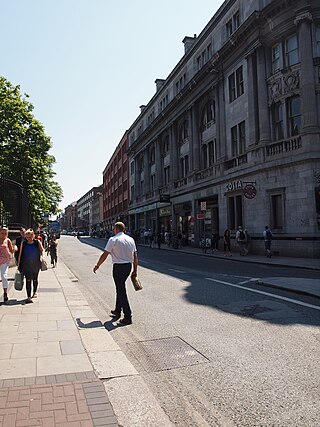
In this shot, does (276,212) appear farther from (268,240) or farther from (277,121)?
(277,121)

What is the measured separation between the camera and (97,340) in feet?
19.7

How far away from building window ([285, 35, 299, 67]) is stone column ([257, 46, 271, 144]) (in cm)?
177

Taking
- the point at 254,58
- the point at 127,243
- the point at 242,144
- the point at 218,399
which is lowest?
the point at 218,399

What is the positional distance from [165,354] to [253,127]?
2350 cm

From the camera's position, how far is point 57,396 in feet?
12.9

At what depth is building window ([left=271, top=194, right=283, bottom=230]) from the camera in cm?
2439

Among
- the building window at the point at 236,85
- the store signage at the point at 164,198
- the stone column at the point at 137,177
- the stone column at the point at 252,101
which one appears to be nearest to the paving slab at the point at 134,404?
the stone column at the point at 252,101

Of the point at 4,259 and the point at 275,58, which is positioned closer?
the point at 4,259

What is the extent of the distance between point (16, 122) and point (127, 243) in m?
27.1

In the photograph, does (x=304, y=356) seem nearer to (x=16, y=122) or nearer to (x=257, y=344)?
(x=257, y=344)

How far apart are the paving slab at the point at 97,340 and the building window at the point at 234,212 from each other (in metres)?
23.2

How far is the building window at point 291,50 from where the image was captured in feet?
79.5

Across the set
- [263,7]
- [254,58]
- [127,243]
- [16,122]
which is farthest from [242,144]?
[127,243]

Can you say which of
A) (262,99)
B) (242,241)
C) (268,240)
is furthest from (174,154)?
(268,240)
